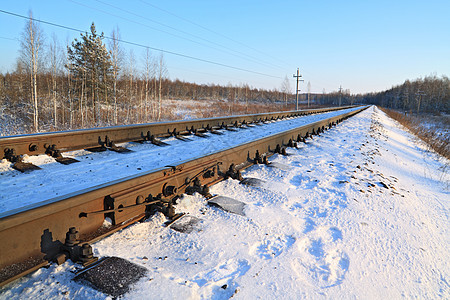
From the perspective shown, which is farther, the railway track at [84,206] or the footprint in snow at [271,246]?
the footprint in snow at [271,246]

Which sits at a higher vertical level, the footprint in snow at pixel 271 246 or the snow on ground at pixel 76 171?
the snow on ground at pixel 76 171

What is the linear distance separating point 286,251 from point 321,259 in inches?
11.7

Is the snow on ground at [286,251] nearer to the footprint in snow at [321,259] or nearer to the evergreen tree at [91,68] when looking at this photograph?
the footprint in snow at [321,259]

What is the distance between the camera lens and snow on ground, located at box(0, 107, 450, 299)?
1696 millimetres

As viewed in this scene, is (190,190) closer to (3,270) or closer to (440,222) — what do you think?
(3,270)

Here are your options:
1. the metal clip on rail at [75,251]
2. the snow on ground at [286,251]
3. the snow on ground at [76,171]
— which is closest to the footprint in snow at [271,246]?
the snow on ground at [286,251]

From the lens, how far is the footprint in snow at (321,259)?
194cm

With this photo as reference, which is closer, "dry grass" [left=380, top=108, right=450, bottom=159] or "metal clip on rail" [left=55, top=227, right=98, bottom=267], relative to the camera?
"metal clip on rail" [left=55, top=227, right=98, bottom=267]

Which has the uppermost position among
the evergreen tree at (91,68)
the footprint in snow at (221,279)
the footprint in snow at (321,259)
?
the evergreen tree at (91,68)

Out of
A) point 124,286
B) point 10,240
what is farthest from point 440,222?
point 10,240

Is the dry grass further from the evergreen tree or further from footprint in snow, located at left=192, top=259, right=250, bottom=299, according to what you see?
the evergreen tree

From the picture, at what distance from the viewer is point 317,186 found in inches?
157

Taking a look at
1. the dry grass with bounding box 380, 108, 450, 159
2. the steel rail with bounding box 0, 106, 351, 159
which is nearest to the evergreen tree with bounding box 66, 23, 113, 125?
the steel rail with bounding box 0, 106, 351, 159

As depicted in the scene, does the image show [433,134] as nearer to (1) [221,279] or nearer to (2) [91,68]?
(1) [221,279]
